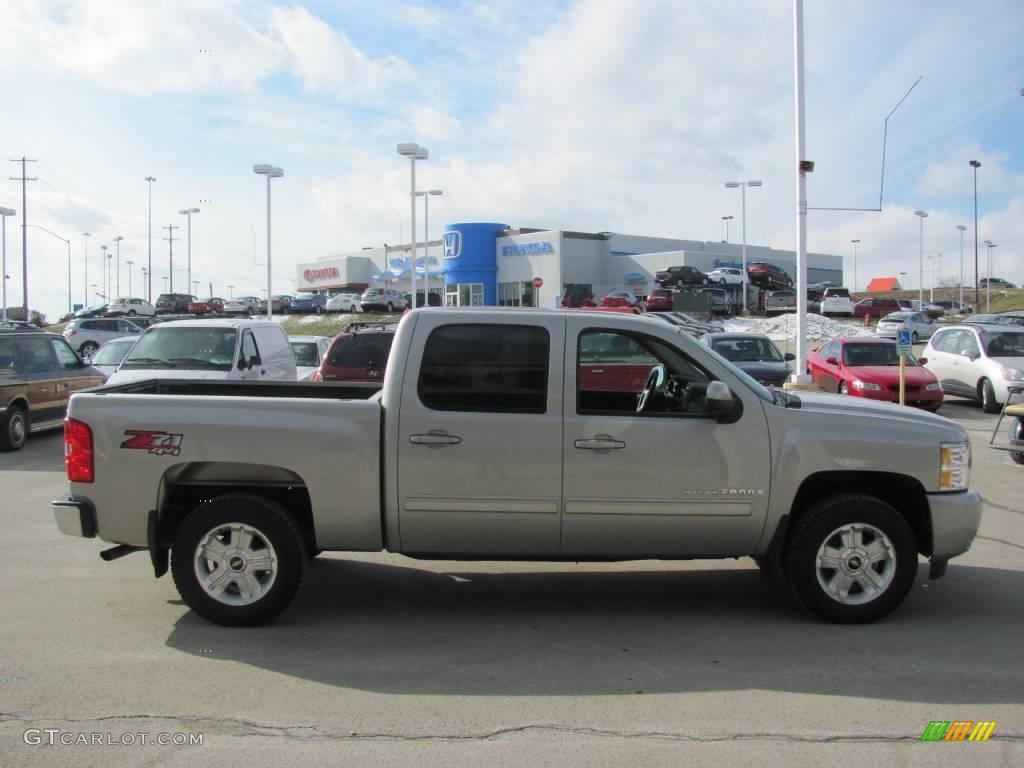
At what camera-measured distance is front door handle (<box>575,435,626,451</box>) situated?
5680 mm

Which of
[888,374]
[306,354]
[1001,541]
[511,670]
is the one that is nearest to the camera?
[511,670]

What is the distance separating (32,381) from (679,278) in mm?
46163

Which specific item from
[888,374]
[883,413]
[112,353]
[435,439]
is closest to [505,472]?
[435,439]

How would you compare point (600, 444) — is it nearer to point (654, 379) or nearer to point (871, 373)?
point (654, 379)

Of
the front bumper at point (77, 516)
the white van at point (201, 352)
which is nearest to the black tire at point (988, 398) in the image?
the white van at point (201, 352)

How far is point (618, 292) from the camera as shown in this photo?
53.8 m

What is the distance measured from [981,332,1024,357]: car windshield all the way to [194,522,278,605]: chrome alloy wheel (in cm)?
1672

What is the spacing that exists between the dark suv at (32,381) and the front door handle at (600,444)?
11.4 metres

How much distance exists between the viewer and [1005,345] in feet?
60.7

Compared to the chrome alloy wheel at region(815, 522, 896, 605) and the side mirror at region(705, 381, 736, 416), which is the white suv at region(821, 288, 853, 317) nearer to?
the chrome alloy wheel at region(815, 522, 896, 605)

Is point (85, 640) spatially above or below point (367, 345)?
below

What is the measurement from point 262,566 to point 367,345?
881 cm

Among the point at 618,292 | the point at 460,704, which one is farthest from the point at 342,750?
the point at 618,292

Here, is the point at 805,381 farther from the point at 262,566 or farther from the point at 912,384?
the point at 262,566
